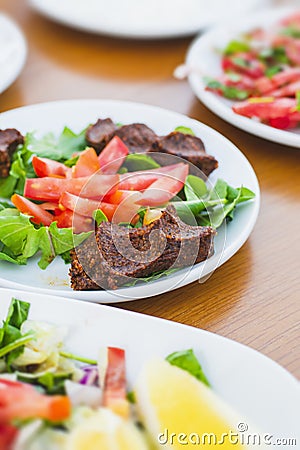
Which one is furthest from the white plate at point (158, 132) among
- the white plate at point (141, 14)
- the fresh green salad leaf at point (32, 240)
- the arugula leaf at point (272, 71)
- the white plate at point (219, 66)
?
the white plate at point (141, 14)

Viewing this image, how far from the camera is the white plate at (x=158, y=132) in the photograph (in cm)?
107

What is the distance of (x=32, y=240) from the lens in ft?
3.80

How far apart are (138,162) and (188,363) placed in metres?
0.57

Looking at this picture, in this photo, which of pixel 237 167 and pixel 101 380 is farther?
pixel 237 167

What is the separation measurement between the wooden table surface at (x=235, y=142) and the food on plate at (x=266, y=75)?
A: 81 millimetres

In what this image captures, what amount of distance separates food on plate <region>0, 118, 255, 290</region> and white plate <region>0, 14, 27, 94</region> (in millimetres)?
330

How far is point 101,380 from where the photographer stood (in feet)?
2.81

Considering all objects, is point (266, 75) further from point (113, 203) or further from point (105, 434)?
point (105, 434)

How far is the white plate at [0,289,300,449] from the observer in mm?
839

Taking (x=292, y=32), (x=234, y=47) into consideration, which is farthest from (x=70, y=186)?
(x=292, y=32)

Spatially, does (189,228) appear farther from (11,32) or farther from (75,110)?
(11,32)

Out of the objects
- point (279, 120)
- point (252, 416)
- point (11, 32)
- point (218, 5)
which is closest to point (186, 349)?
point (252, 416)

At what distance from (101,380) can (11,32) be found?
4.48 ft

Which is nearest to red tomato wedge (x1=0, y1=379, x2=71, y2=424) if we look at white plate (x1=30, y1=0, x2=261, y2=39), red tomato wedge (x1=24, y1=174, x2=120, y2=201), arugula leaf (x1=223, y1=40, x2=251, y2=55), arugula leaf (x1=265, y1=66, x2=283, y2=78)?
red tomato wedge (x1=24, y1=174, x2=120, y2=201)
